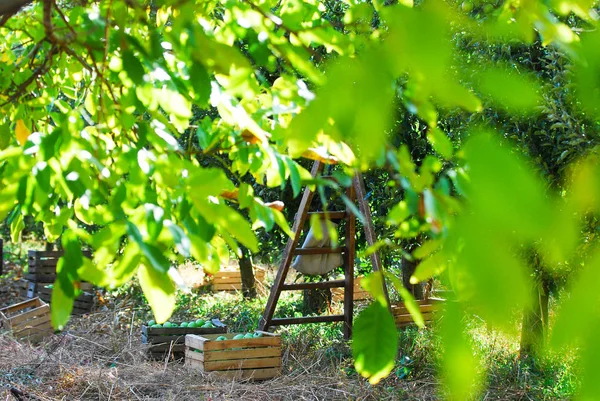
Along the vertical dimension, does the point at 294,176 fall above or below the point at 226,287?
above

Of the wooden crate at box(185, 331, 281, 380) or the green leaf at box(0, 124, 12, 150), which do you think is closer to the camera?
the green leaf at box(0, 124, 12, 150)

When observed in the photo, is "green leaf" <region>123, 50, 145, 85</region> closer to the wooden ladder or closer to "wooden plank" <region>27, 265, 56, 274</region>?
the wooden ladder

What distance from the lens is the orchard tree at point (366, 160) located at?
43 centimetres

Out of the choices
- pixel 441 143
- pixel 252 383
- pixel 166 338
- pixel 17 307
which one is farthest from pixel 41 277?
pixel 441 143

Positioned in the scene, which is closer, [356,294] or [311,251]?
[311,251]

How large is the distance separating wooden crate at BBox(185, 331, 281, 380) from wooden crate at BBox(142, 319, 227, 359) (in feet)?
1.59

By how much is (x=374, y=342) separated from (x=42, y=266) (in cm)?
694

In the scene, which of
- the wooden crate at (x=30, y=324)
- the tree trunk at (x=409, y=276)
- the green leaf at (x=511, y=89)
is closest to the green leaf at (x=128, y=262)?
the green leaf at (x=511, y=89)

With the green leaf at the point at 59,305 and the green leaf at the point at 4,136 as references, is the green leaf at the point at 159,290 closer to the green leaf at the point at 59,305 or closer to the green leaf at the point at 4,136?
the green leaf at the point at 59,305

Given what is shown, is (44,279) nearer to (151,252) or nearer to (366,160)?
(151,252)

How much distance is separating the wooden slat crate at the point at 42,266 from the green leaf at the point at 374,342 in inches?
268

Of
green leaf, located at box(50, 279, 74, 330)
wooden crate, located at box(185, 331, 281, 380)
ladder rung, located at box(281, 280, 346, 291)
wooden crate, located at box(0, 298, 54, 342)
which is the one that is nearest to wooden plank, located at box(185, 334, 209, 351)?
wooden crate, located at box(185, 331, 281, 380)

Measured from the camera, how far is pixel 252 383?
454 centimetres

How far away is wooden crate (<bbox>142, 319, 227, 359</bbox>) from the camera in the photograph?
5.14 m
